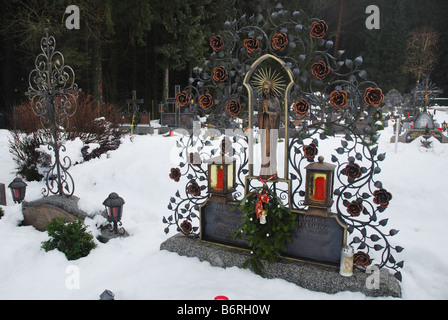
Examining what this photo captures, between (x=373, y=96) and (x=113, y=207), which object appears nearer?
(x=373, y=96)

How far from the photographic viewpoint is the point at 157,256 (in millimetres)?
5508

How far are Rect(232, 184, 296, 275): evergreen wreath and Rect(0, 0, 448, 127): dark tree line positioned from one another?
6.81m

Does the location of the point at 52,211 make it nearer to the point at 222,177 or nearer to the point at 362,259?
the point at 222,177

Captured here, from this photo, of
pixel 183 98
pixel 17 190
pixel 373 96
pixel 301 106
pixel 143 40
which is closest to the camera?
pixel 373 96

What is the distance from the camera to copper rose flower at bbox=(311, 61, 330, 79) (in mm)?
4569

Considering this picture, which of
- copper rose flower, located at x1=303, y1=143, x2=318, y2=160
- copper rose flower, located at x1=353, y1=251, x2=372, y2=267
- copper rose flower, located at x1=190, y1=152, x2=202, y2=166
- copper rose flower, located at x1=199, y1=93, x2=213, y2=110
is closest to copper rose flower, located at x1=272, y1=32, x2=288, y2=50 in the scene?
copper rose flower, located at x1=199, y1=93, x2=213, y2=110

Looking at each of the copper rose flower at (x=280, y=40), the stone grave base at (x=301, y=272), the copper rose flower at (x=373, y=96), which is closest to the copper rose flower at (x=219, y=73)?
the copper rose flower at (x=280, y=40)

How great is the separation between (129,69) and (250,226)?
86.4 feet

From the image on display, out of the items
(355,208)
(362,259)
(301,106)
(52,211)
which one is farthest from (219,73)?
(52,211)

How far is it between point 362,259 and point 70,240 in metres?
4.55

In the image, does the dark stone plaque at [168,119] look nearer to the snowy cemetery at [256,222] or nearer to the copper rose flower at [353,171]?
the snowy cemetery at [256,222]

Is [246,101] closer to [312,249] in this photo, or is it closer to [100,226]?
[312,249]

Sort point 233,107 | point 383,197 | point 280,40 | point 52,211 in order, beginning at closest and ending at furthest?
point 383,197
point 280,40
point 233,107
point 52,211
